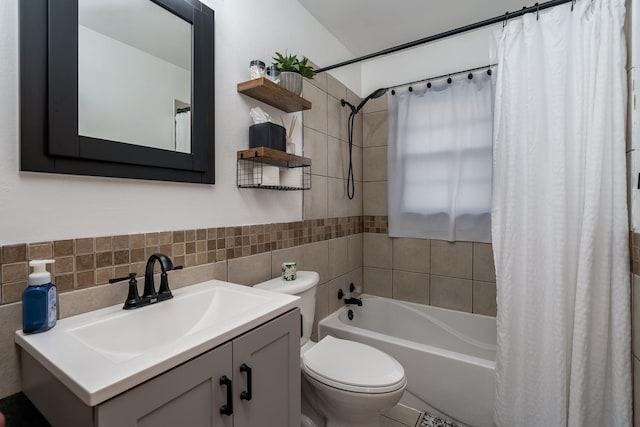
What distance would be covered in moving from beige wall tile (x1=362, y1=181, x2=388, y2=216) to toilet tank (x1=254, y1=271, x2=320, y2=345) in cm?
118

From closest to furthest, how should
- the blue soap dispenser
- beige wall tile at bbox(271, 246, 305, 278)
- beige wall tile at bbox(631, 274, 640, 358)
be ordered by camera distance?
1. the blue soap dispenser
2. beige wall tile at bbox(631, 274, 640, 358)
3. beige wall tile at bbox(271, 246, 305, 278)

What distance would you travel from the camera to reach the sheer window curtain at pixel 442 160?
211 centimetres

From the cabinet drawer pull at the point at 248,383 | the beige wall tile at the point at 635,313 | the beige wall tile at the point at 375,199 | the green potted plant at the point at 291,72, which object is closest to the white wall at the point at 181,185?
the green potted plant at the point at 291,72

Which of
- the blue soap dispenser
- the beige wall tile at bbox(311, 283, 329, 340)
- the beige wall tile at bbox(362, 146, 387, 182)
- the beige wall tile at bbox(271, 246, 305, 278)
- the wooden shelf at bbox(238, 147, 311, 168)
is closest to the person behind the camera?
the blue soap dispenser

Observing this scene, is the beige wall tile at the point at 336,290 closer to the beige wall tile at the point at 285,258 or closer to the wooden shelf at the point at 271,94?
the beige wall tile at the point at 285,258

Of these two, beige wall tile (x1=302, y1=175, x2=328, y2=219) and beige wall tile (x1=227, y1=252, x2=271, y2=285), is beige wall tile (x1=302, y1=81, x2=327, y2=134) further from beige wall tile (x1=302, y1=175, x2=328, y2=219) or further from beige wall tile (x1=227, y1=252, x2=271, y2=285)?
beige wall tile (x1=227, y1=252, x2=271, y2=285)

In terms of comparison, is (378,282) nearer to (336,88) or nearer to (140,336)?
(336,88)

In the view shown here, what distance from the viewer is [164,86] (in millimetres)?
1147

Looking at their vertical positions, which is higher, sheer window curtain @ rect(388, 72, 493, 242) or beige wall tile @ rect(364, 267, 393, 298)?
sheer window curtain @ rect(388, 72, 493, 242)

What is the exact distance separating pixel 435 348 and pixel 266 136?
4.93ft

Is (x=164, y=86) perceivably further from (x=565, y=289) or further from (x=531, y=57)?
(x=565, y=289)

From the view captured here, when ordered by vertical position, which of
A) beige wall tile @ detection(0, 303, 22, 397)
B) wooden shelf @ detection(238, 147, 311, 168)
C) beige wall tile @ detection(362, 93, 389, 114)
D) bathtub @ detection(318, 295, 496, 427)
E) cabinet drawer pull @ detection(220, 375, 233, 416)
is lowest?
bathtub @ detection(318, 295, 496, 427)

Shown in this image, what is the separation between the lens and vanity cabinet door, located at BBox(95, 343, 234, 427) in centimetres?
57

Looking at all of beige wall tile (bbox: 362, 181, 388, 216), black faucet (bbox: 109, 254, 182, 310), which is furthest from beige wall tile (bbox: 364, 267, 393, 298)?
black faucet (bbox: 109, 254, 182, 310)
